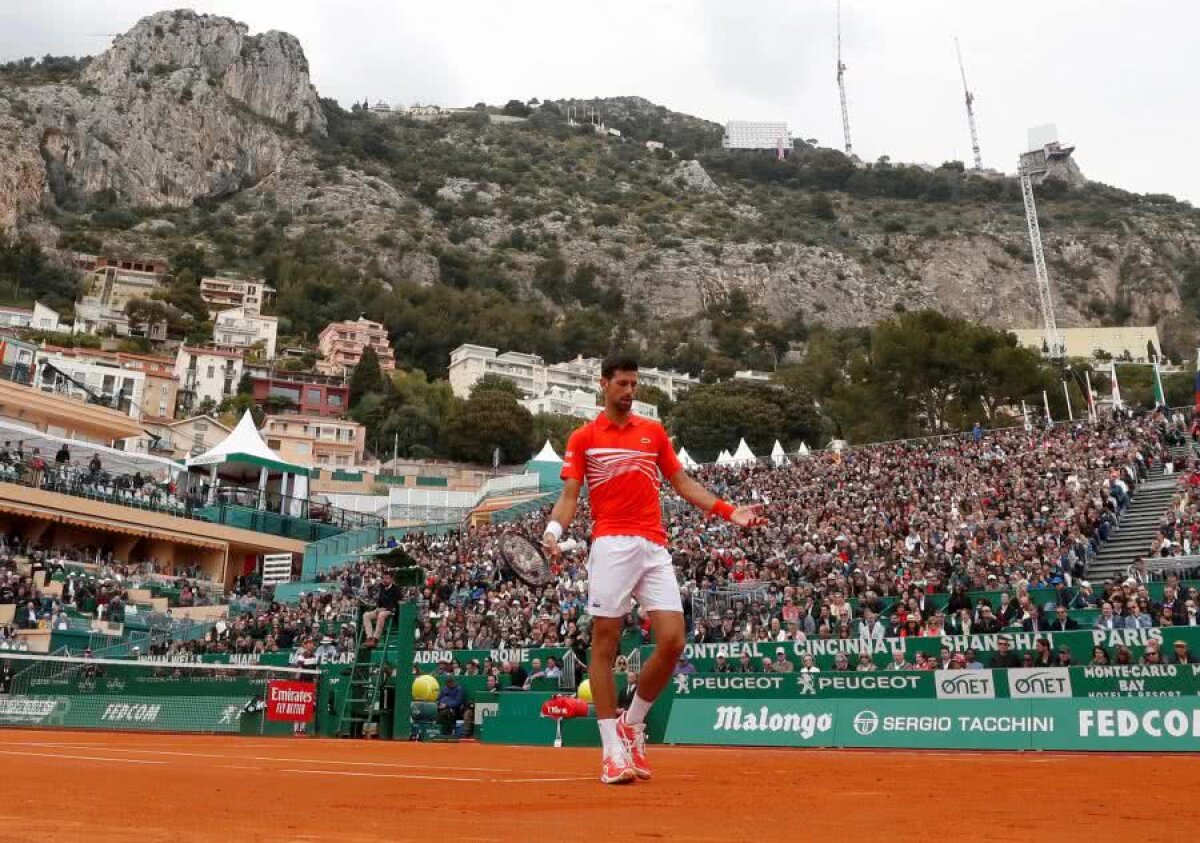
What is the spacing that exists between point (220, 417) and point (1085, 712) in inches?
3580

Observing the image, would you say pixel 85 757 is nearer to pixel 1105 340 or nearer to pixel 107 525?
pixel 107 525

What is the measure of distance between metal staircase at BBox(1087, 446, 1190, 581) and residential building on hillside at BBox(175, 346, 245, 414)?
3471 inches

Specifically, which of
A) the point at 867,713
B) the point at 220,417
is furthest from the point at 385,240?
the point at 867,713

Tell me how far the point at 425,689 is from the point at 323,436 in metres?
77.0

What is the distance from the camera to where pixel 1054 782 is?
6.42 m

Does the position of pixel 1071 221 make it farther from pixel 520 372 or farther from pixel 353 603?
pixel 353 603

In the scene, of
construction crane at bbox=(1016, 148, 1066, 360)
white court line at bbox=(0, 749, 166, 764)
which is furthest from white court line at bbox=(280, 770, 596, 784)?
construction crane at bbox=(1016, 148, 1066, 360)

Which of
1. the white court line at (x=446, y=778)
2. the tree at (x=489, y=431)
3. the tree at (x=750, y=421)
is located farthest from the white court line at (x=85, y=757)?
the tree at (x=750, y=421)

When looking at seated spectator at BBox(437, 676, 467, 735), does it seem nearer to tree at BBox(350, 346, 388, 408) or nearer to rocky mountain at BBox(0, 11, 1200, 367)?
tree at BBox(350, 346, 388, 408)

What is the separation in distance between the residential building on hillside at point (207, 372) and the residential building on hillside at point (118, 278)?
22916 mm

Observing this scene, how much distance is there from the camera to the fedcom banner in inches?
480

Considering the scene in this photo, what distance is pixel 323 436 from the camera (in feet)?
304

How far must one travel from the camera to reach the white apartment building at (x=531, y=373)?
12075cm

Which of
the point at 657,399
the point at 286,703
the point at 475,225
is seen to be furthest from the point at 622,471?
the point at 475,225
